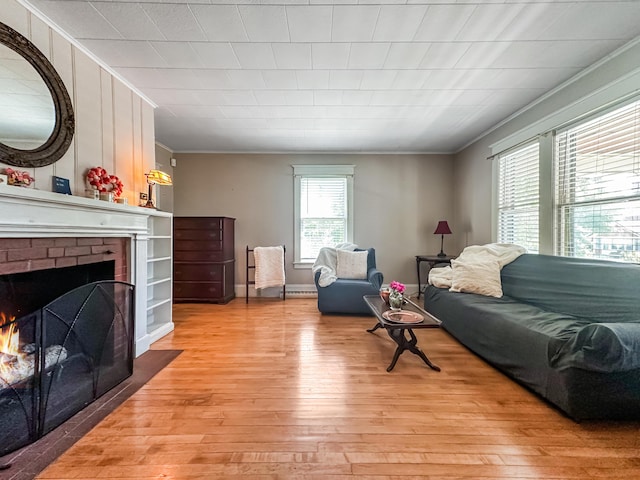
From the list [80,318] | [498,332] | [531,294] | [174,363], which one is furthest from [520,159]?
[80,318]

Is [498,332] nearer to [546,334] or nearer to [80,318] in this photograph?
[546,334]

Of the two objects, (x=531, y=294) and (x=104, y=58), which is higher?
(x=104, y=58)

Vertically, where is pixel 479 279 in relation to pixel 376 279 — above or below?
above

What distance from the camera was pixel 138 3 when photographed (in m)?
1.68

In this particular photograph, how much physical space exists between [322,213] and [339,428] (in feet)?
11.8

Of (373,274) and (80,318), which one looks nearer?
(80,318)

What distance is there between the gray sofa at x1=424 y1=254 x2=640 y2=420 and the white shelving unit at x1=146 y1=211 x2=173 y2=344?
3.04 metres

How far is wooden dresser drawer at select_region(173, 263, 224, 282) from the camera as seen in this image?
13.5 feet

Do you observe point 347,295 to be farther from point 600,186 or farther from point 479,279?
point 600,186

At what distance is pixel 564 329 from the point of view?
5.92 ft

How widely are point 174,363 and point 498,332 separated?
264 centimetres

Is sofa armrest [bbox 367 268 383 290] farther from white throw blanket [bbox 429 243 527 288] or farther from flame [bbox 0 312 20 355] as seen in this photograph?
flame [bbox 0 312 20 355]

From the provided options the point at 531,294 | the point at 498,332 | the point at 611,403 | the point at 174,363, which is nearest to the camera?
the point at 611,403

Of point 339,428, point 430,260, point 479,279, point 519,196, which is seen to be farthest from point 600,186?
point 339,428
